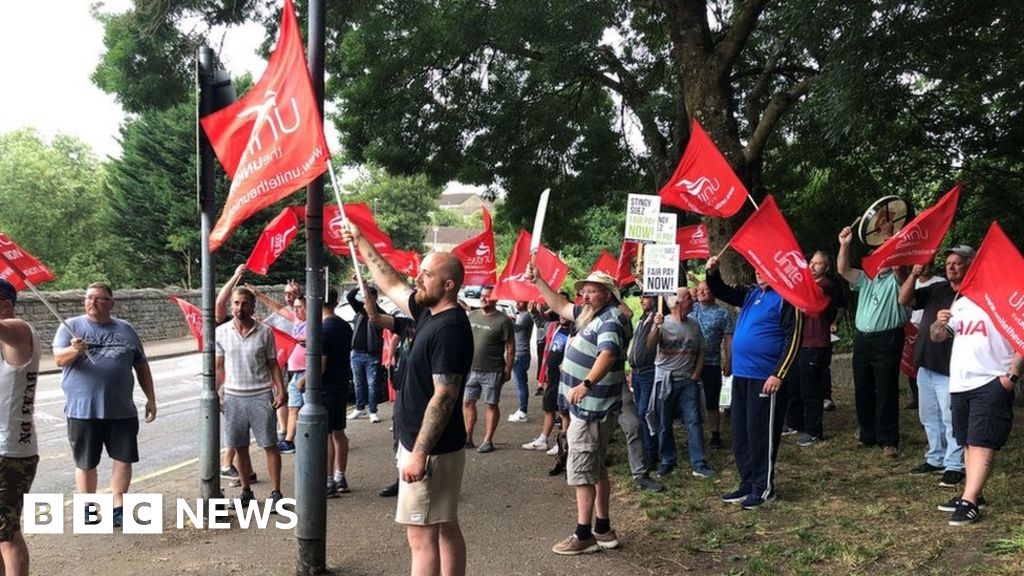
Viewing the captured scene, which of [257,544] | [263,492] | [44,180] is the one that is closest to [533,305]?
[263,492]

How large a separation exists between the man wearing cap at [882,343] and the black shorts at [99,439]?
248 inches

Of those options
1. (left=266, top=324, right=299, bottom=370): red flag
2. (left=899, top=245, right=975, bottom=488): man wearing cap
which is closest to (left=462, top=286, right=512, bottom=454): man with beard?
(left=266, top=324, right=299, bottom=370): red flag

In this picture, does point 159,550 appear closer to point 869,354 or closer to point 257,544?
point 257,544

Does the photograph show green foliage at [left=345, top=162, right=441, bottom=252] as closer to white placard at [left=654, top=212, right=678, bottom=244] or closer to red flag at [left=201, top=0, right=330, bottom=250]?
white placard at [left=654, top=212, right=678, bottom=244]

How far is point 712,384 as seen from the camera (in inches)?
Answer: 344

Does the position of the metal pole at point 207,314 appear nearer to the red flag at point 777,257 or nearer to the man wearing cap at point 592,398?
the man wearing cap at point 592,398

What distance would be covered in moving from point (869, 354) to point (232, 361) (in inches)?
234

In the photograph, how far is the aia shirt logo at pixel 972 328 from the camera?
5.43m

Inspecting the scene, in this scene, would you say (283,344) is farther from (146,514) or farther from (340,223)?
(146,514)

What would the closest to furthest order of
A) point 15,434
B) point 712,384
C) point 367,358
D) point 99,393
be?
point 15,434 < point 99,393 < point 712,384 < point 367,358

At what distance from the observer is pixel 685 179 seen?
7.05 metres

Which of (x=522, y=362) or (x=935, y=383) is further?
(x=522, y=362)

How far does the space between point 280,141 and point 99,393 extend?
2.60m

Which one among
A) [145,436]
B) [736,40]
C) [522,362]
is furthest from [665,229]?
[145,436]
